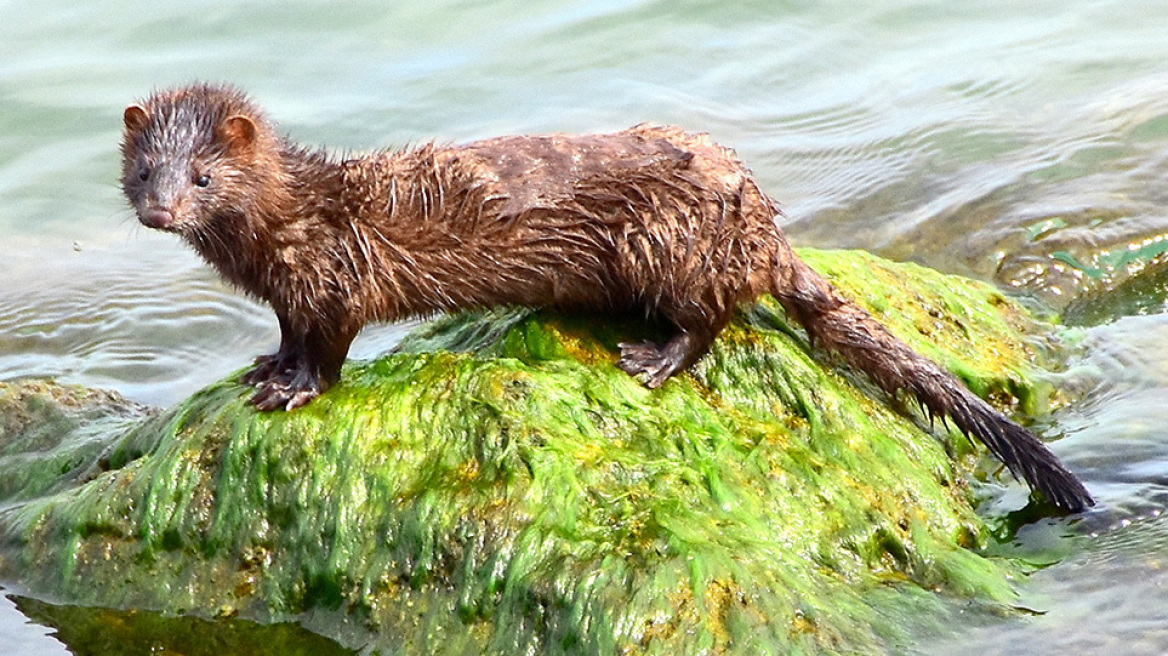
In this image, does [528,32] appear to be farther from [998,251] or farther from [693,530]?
[693,530]

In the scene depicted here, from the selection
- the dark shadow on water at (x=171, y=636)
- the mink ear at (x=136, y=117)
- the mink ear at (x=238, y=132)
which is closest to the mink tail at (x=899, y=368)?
the mink ear at (x=238, y=132)

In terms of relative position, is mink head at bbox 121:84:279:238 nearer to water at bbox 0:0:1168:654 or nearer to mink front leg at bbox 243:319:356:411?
mink front leg at bbox 243:319:356:411

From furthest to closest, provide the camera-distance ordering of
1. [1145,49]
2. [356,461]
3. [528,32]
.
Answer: [528,32], [1145,49], [356,461]

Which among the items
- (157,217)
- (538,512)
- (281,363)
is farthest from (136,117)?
(538,512)

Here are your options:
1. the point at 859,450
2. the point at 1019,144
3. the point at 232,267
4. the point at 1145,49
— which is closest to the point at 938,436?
the point at 859,450

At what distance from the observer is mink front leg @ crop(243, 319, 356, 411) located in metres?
5.47

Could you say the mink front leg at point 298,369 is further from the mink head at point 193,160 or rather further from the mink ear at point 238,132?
the mink ear at point 238,132

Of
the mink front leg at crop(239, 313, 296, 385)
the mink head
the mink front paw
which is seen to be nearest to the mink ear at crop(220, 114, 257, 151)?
the mink head

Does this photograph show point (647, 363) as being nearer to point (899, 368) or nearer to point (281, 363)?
point (899, 368)

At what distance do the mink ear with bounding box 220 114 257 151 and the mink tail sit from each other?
2212mm

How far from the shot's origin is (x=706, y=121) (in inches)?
470

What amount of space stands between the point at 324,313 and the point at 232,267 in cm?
44

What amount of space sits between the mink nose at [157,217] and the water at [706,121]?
3.35 metres

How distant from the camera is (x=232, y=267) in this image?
5.85 m
